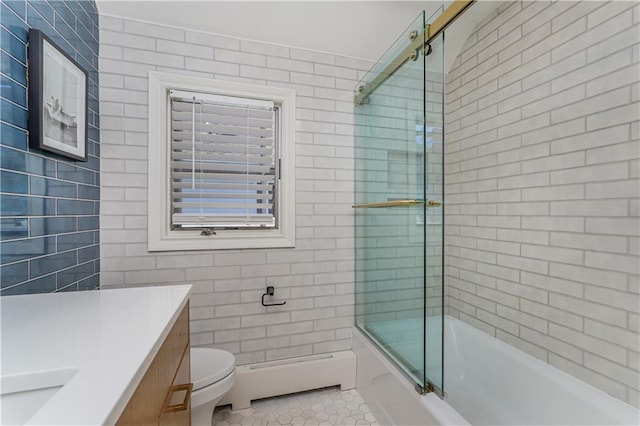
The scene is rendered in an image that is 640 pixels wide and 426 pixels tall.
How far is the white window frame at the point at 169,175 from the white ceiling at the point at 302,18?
0.33 metres

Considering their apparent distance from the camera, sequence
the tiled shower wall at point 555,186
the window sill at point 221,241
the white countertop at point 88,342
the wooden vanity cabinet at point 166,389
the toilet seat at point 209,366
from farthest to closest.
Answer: the window sill at point 221,241 → the toilet seat at point 209,366 → the tiled shower wall at point 555,186 → the wooden vanity cabinet at point 166,389 → the white countertop at point 88,342

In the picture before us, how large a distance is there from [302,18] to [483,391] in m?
2.56

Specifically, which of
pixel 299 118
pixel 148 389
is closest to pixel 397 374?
pixel 148 389

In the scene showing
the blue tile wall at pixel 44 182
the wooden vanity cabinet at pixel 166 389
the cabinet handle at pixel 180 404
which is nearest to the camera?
the wooden vanity cabinet at pixel 166 389

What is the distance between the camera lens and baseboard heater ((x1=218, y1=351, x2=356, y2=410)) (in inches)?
76.0

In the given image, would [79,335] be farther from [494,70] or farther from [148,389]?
[494,70]

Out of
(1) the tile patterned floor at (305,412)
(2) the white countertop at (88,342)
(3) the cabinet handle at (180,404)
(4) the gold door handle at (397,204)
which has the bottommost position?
(1) the tile patterned floor at (305,412)

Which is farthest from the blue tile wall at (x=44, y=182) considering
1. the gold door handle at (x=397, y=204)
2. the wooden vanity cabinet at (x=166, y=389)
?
the gold door handle at (x=397, y=204)

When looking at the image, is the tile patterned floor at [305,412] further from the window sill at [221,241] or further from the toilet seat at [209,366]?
the window sill at [221,241]

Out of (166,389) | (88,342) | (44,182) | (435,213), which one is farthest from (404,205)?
(44,182)

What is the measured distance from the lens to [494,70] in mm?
2049

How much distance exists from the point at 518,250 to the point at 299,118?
165 cm

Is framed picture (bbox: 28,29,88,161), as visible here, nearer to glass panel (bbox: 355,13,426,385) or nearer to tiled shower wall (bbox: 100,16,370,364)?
tiled shower wall (bbox: 100,16,370,364)

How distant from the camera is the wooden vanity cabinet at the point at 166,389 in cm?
64
